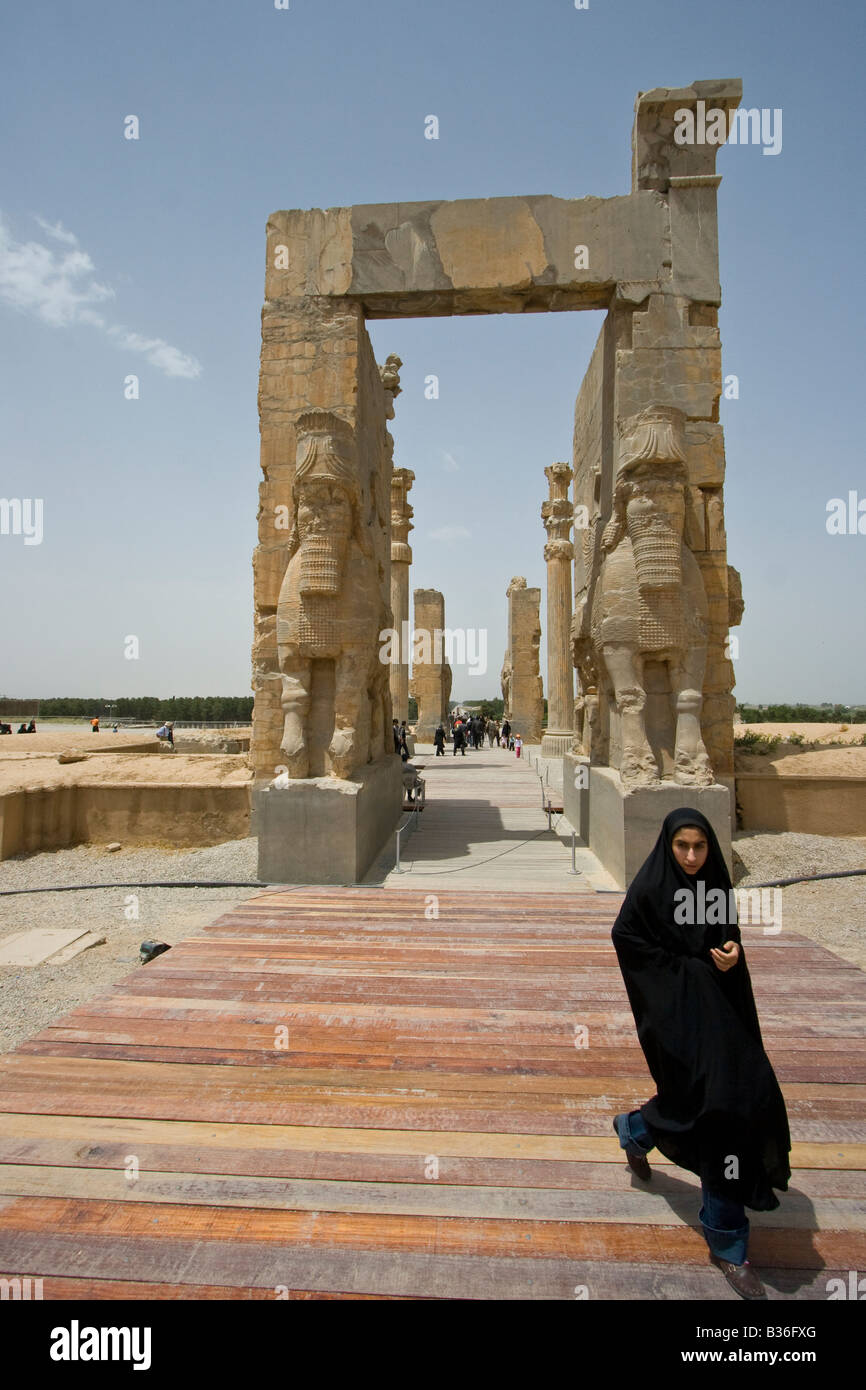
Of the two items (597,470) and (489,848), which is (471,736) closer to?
(489,848)

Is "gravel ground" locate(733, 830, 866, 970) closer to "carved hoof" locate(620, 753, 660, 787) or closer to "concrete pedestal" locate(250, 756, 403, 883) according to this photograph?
"carved hoof" locate(620, 753, 660, 787)

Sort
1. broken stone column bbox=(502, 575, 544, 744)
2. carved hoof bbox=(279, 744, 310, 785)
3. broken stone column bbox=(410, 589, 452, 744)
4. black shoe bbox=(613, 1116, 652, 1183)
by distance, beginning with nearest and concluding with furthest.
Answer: black shoe bbox=(613, 1116, 652, 1183), carved hoof bbox=(279, 744, 310, 785), broken stone column bbox=(410, 589, 452, 744), broken stone column bbox=(502, 575, 544, 744)

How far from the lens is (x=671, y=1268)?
1951mm

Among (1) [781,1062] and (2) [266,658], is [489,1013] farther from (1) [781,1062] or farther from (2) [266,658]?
(2) [266,658]

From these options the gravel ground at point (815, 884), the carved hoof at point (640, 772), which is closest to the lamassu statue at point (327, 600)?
the carved hoof at point (640, 772)

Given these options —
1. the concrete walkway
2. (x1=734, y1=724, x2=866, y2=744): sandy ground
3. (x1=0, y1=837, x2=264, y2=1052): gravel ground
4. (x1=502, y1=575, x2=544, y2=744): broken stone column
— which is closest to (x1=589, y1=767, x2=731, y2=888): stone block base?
the concrete walkway

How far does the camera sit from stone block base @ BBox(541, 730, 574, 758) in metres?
16.3

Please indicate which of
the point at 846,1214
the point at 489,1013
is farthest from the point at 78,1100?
the point at 846,1214

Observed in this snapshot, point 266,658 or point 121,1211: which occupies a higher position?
point 266,658

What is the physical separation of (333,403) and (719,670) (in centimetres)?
432

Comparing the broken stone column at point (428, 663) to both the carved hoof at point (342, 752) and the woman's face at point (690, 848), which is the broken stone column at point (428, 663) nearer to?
the carved hoof at point (342, 752)

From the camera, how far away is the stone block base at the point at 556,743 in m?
16.3

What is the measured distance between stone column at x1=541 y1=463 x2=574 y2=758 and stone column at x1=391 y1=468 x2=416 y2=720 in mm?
3585

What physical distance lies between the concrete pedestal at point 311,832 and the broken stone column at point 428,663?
57.0 ft
